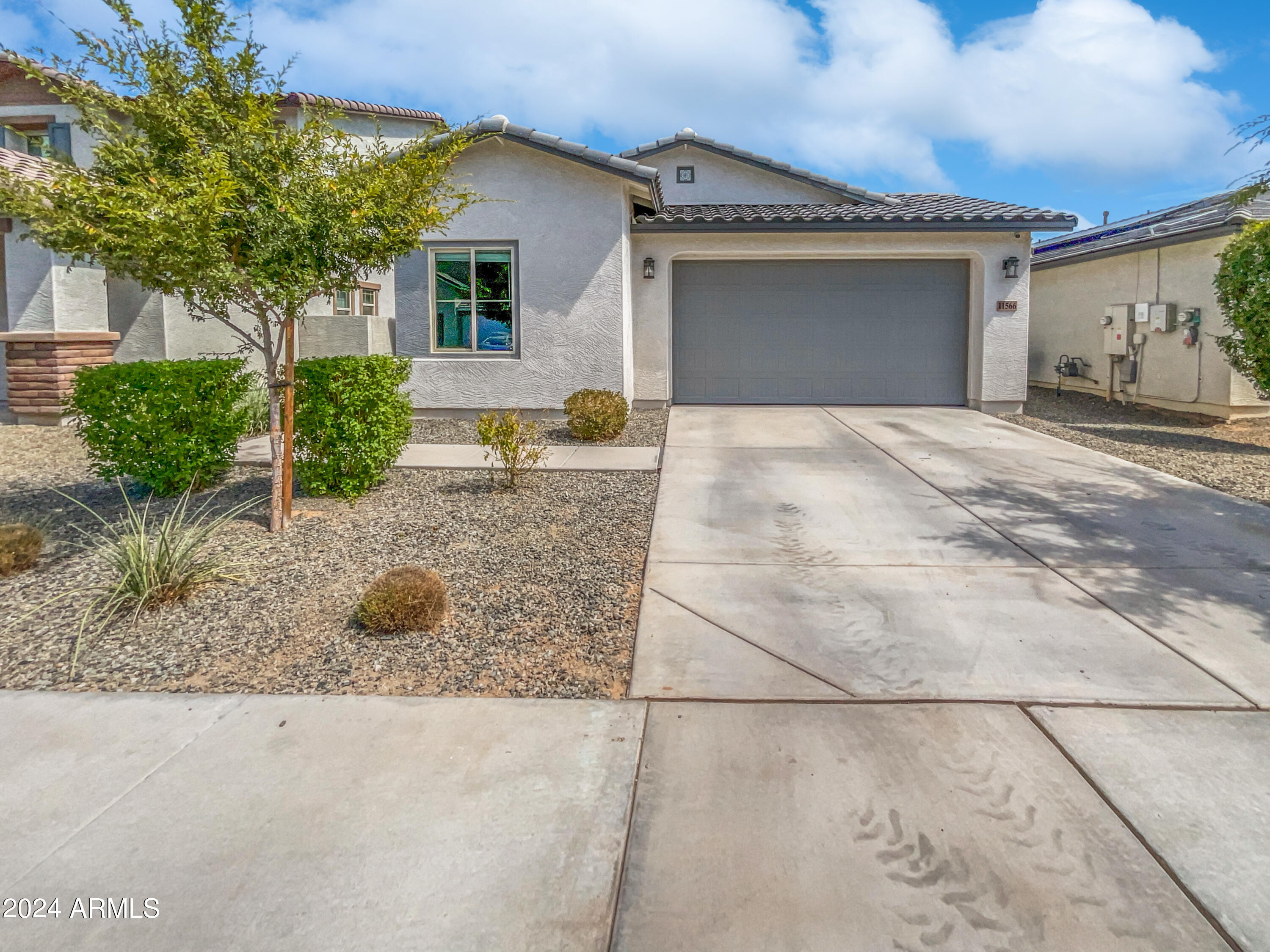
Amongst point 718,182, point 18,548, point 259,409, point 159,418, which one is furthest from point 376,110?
point 18,548

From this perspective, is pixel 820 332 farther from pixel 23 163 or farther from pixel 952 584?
pixel 23 163

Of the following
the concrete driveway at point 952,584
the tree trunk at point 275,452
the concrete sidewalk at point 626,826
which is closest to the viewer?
the concrete sidewalk at point 626,826

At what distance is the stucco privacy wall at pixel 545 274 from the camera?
12617 mm

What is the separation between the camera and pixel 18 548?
5.77m

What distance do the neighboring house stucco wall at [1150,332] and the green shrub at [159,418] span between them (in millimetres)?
13491

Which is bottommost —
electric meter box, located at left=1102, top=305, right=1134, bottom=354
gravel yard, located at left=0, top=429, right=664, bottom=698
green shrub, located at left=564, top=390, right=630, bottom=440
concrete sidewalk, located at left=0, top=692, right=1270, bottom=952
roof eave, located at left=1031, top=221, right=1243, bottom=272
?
concrete sidewalk, located at left=0, top=692, right=1270, bottom=952

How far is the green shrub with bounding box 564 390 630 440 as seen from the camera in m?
10.9

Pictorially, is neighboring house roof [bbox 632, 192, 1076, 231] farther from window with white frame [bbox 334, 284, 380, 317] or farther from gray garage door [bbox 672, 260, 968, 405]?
window with white frame [bbox 334, 284, 380, 317]

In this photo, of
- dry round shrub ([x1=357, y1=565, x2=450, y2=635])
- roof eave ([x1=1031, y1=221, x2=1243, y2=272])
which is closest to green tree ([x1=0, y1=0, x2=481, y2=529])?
dry round shrub ([x1=357, y1=565, x2=450, y2=635])

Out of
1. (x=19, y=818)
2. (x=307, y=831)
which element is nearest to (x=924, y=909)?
(x=307, y=831)

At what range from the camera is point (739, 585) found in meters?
5.63

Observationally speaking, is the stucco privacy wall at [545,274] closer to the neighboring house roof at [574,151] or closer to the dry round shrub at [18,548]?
the neighboring house roof at [574,151]

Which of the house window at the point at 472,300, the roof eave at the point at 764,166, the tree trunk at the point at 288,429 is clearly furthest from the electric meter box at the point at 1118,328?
the tree trunk at the point at 288,429

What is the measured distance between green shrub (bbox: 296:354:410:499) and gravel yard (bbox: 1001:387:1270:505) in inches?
309
